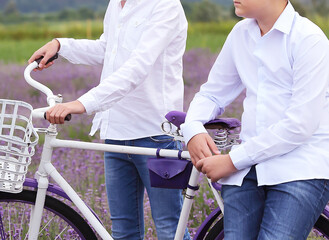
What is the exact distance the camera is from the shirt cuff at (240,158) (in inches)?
102

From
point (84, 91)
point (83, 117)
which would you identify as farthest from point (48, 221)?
point (84, 91)

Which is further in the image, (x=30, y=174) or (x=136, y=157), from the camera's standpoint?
(x=30, y=174)

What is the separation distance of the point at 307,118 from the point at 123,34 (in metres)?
1.11

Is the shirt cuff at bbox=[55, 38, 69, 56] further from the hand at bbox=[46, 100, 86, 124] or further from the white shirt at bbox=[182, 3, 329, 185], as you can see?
the white shirt at bbox=[182, 3, 329, 185]

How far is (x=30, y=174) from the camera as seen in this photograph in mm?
5344

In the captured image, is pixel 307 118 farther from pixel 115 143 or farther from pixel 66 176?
pixel 66 176

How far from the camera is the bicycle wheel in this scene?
10.7 ft

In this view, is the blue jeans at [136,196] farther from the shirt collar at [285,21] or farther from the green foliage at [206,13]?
the green foliage at [206,13]

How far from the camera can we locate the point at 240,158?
2.61m

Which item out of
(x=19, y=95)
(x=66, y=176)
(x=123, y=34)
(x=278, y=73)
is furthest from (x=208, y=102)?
(x=19, y=95)

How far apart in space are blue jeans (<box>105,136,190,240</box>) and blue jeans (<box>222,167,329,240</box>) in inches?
26.9

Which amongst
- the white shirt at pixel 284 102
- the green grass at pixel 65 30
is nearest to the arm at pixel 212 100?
the white shirt at pixel 284 102

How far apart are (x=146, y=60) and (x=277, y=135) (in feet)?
2.63

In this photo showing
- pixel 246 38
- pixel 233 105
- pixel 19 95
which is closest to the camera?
pixel 246 38
